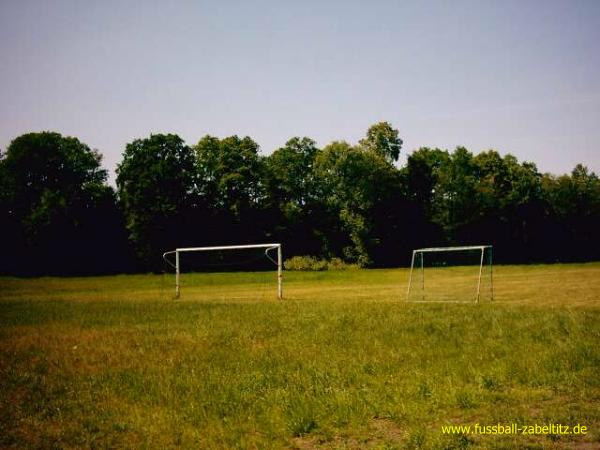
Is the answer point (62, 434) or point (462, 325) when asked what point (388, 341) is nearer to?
point (462, 325)

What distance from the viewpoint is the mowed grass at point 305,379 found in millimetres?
7129

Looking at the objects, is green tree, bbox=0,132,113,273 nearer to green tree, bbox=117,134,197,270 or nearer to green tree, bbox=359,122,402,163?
green tree, bbox=117,134,197,270

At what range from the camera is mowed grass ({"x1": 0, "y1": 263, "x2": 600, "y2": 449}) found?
7.13 m

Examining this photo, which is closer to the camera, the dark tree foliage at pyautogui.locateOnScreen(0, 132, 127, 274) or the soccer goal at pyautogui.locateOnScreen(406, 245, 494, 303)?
the soccer goal at pyautogui.locateOnScreen(406, 245, 494, 303)

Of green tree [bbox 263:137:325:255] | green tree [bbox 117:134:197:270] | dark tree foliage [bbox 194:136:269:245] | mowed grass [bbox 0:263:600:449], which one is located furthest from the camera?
green tree [bbox 263:137:325:255]

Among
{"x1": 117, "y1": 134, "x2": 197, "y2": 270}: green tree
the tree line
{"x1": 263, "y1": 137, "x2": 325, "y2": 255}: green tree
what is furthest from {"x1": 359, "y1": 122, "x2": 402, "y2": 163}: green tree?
{"x1": 117, "y1": 134, "x2": 197, "y2": 270}: green tree

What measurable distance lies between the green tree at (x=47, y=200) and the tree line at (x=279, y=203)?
0.15 m

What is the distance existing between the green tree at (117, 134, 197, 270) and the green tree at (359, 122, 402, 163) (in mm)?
28753

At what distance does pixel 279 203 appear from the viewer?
7988 cm

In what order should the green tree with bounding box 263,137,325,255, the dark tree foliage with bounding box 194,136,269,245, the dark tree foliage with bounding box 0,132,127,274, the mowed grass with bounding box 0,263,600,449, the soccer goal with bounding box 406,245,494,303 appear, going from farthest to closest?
the green tree with bounding box 263,137,325,255 < the dark tree foliage with bounding box 194,136,269,245 < the dark tree foliage with bounding box 0,132,127,274 < the soccer goal with bounding box 406,245,494,303 < the mowed grass with bounding box 0,263,600,449

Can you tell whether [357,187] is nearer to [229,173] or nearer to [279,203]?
[279,203]

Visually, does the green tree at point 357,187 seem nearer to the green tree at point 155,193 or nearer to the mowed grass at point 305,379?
the green tree at point 155,193

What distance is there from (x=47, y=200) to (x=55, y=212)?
7.78 feet

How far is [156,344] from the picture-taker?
13.7 metres
